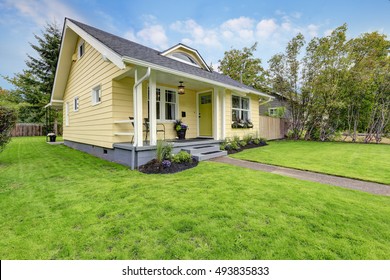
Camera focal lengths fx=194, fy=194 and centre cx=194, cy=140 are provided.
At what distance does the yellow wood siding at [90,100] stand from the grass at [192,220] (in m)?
3.00

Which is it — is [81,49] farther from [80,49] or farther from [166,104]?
[166,104]

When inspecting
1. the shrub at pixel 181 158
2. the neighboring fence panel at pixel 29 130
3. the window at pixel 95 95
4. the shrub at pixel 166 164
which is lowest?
the shrub at pixel 166 164

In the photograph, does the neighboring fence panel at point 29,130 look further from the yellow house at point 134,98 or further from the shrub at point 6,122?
the shrub at point 6,122

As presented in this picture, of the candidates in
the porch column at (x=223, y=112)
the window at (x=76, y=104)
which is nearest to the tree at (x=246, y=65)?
the porch column at (x=223, y=112)

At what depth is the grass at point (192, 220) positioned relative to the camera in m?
1.88

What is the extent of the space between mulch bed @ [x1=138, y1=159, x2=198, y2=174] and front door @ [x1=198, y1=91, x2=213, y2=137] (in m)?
3.95

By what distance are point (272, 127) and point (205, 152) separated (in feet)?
26.5

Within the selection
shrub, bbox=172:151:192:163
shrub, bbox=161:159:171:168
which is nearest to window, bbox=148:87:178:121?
shrub, bbox=172:151:192:163

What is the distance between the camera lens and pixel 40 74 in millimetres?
20438

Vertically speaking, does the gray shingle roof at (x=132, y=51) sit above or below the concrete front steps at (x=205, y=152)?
above

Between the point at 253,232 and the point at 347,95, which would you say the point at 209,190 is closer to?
the point at 253,232

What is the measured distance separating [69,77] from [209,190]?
11.0 m

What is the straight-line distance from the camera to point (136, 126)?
535 cm
